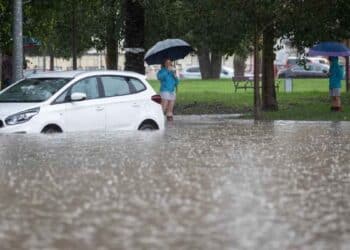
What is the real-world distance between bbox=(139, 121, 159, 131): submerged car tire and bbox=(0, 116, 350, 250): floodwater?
2271 mm

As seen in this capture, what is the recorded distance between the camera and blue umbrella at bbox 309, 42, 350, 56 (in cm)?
2662

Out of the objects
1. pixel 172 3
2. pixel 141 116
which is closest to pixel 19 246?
pixel 141 116

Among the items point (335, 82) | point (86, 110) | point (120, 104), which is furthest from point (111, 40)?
point (86, 110)

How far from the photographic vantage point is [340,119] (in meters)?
23.8

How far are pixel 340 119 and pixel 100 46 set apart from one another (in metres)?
13.9

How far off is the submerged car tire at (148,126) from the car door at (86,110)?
1015 mm

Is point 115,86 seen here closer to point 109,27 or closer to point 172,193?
point 172,193

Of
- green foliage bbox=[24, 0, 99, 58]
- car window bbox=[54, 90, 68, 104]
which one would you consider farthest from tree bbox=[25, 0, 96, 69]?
car window bbox=[54, 90, 68, 104]

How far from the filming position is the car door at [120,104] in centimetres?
1739

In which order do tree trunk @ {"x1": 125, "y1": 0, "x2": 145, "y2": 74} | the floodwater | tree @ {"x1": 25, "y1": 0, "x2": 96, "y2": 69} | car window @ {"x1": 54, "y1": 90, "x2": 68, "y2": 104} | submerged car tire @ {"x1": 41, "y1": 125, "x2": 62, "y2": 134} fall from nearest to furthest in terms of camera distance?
the floodwater
submerged car tire @ {"x1": 41, "y1": 125, "x2": 62, "y2": 134}
car window @ {"x1": 54, "y1": 90, "x2": 68, "y2": 104}
tree @ {"x1": 25, "y1": 0, "x2": 96, "y2": 69}
tree trunk @ {"x1": 125, "y1": 0, "x2": 145, "y2": 74}

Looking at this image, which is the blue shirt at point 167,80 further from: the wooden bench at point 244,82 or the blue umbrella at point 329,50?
the wooden bench at point 244,82

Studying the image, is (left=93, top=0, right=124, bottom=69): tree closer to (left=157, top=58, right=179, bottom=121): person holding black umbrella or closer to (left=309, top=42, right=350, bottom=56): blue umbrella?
(left=157, top=58, right=179, bottom=121): person holding black umbrella

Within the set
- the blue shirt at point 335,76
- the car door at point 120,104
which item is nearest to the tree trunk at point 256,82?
the blue shirt at point 335,76

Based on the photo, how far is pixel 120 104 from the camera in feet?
57.4
